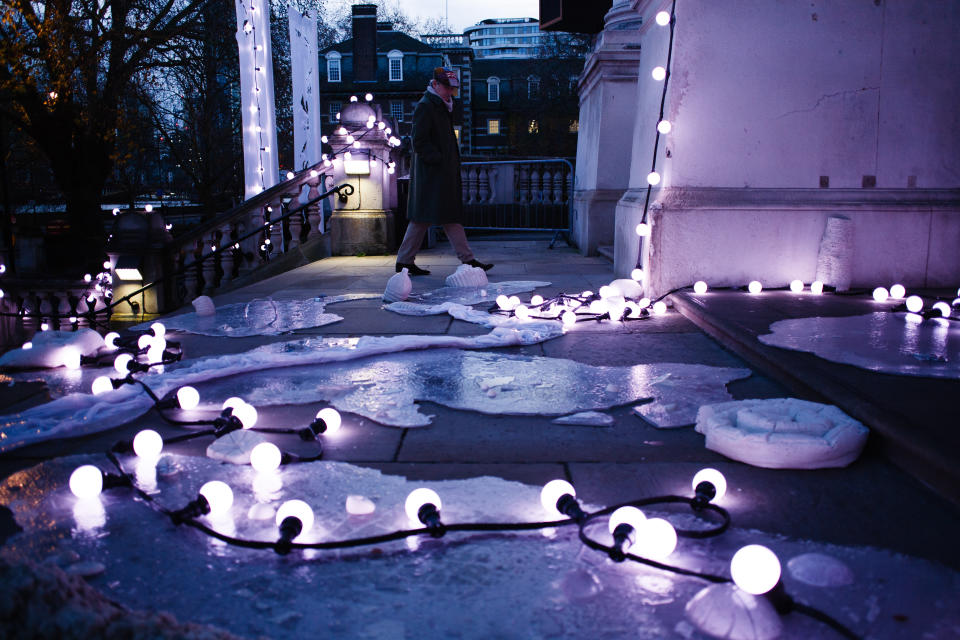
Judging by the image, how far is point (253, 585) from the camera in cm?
166

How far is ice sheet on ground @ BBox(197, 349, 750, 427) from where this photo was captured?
3031 mm

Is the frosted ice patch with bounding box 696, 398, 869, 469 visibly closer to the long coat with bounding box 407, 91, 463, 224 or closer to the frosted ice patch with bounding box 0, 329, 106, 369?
the frosted ice patch with bounding box 0, 329, 106, 369

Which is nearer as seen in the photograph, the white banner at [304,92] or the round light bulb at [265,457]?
the round light bulb at [265,457]

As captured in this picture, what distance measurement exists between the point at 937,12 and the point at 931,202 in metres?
1.42

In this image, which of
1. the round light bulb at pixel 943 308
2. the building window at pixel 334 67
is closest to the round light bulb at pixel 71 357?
the round light bulb at pixel 943 308

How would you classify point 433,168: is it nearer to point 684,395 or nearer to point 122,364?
point 122,364

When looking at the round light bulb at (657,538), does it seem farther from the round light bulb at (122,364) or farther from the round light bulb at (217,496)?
the round light bulb at (122,364)

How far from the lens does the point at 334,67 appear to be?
148 feet

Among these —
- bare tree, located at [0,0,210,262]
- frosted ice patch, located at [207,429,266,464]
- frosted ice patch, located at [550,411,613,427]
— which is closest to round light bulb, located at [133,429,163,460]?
frosted ice patch, located at [207,429,266,464]

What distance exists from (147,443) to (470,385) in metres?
1.47

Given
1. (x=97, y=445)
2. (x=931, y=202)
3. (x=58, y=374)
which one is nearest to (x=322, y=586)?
(x=97, y=445)

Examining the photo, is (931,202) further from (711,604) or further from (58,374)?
(58,374)

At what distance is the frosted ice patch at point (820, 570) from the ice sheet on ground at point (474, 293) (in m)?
4.15

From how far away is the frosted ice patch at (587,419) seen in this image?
2801 mm
